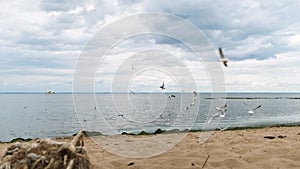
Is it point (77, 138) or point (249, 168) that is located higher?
point (77, 138)

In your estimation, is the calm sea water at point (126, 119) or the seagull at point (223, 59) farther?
the calm sea water at point (126, 119)

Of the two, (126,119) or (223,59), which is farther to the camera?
(126,119)

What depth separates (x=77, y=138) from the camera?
13.1 ft

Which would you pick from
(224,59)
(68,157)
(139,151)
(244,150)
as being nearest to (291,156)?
(244,150)

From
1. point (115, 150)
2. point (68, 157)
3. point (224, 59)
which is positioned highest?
point (224, 59)

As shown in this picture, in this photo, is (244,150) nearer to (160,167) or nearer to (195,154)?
(195,154)

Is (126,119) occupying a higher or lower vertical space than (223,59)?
lower

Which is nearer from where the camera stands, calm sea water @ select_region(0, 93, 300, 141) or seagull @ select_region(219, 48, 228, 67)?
seagull @ select_region(219, 48, 228, 67)

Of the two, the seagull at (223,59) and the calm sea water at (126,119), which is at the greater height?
the seagull at (223,59)

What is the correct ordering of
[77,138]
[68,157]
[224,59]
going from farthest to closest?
[224,59] → [77,138] → [68,157]

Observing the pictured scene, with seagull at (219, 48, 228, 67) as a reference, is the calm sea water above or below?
below

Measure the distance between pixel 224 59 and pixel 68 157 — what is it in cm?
322

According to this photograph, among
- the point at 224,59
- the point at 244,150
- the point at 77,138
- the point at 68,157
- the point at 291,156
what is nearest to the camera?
the point at 68,157

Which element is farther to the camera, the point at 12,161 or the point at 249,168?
the point at 249,168
